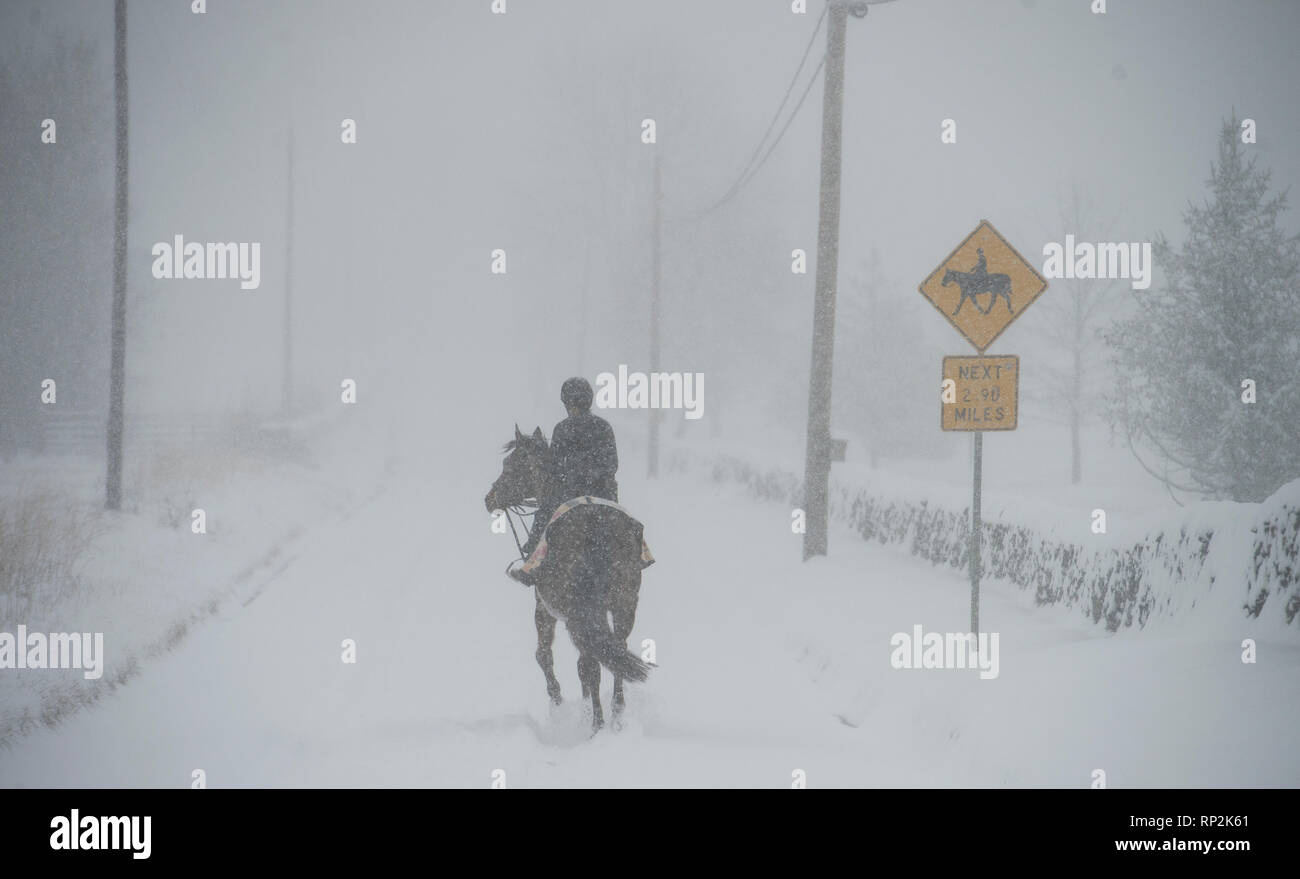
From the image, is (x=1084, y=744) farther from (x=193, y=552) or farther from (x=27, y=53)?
(x=27, y=53)

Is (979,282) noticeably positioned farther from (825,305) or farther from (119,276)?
(119,276)

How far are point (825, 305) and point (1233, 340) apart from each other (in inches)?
439

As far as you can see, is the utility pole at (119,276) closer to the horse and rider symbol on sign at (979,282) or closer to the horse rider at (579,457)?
the horse rider at (579,457)

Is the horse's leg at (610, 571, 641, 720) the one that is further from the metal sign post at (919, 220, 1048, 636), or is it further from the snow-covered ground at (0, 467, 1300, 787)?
the metal sign post at (919, 220, 1048, 636)

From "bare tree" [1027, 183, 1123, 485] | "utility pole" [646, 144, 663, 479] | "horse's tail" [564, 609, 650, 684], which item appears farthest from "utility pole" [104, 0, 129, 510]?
"bare tree" [1027, 183, 1123, 485]

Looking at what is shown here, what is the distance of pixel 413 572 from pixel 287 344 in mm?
21688

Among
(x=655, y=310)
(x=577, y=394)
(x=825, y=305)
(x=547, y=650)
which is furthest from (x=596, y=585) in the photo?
(x=655, y=310)

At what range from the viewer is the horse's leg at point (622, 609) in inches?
242

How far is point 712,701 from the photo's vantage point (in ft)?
23.0

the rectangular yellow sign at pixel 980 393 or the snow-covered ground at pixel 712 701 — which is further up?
the rectangular yellow sign at pixel 980 393

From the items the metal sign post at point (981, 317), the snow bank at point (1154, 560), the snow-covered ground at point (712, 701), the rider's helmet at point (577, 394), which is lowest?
the snow-covered ground at point (712, 701)

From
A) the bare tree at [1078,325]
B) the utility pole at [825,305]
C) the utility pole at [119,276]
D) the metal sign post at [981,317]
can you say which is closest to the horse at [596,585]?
the metal sign post at [981,317]

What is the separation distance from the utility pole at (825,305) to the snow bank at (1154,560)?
133cm

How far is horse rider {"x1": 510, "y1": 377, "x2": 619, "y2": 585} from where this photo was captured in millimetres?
6340
